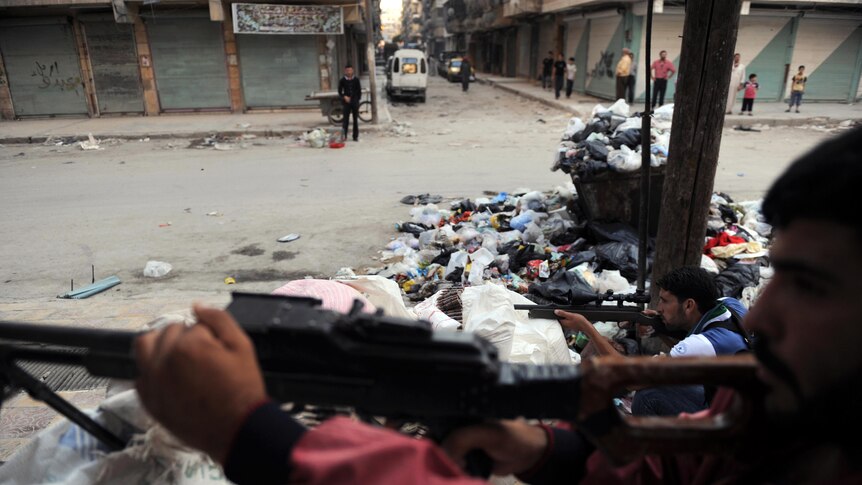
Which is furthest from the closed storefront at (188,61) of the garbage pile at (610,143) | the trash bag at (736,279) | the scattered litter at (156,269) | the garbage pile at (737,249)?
the trash bag at (736,279)

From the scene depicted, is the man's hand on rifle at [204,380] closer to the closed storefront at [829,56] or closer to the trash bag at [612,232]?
the trash bag at [612,232]

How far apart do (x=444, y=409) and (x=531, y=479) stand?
1.34 feet

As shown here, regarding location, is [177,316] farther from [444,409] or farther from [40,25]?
[40,25]

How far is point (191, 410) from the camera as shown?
0.84m

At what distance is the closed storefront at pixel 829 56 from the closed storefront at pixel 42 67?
2491 centimetres

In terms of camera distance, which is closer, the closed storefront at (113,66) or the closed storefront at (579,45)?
the closed storefront at (113,66)

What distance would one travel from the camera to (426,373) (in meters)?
0.94

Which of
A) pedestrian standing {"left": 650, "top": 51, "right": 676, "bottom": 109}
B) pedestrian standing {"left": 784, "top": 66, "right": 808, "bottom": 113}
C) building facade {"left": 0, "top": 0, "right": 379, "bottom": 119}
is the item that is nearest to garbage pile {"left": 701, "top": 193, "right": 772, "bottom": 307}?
pedestrian standing {"left": 650, "top": 51, "right": 676, "bottom": 109}

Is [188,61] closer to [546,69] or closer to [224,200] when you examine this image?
[224,200]

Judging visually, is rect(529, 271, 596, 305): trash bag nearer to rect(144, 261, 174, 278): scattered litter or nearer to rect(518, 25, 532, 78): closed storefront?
rect(144, 261, 174, 278): scattered litter

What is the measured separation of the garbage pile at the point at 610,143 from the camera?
5.13 metres

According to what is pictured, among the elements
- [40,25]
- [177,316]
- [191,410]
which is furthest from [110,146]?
[191,410]

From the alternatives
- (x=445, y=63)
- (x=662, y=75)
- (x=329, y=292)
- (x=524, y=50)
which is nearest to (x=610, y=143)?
(x=329, y=292)

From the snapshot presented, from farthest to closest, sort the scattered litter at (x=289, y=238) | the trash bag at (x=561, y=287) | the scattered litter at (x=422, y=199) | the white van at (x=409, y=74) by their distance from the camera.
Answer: the white van at (x=409, y=74)
the scattered litter at (x=422, y=199)
the scattered litter at (x=289, y=238)
the trash bag at (x=561, y=287)
